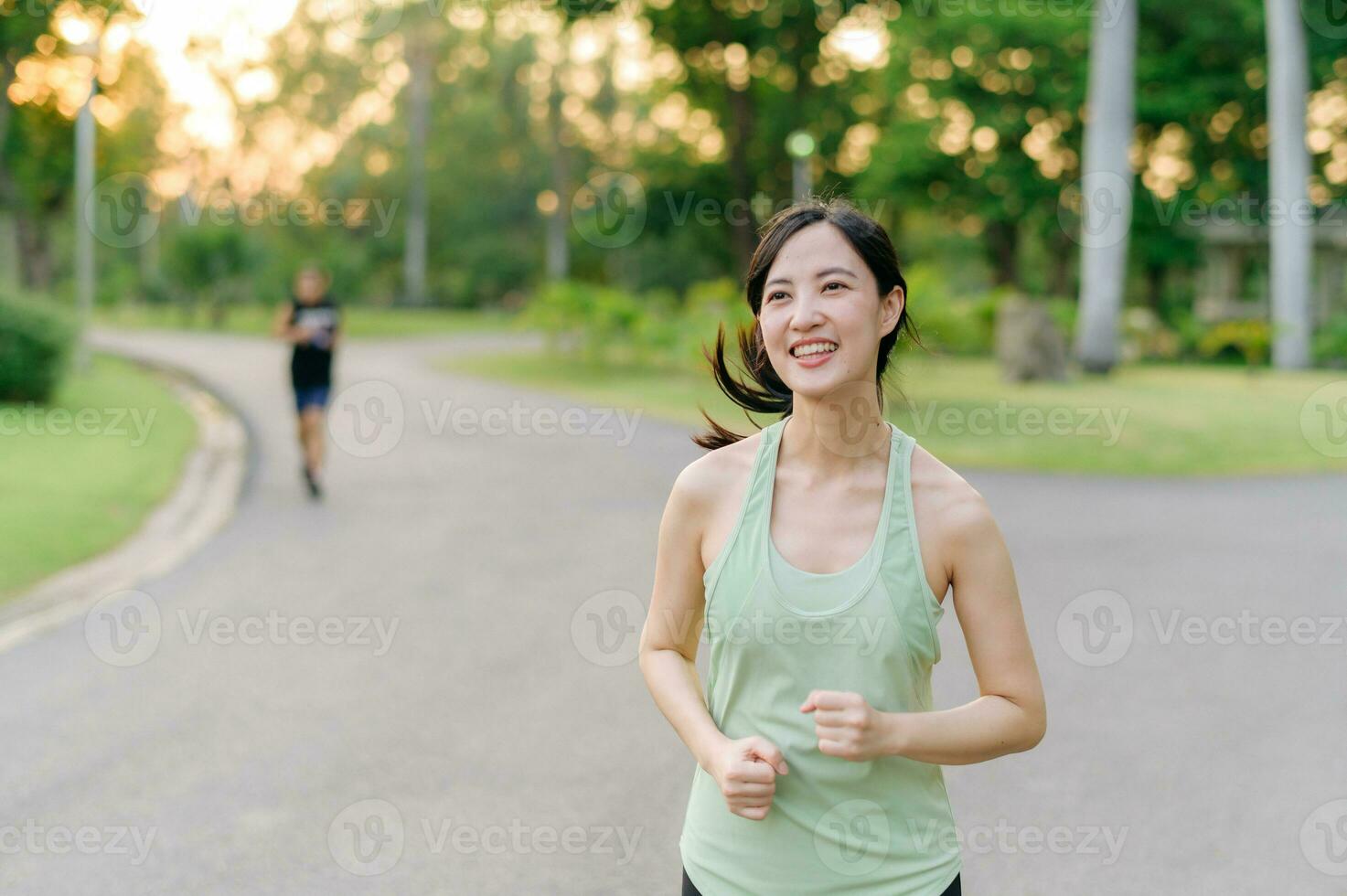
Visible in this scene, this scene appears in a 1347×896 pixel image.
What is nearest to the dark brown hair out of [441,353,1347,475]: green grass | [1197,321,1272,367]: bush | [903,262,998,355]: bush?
[441,353,1347,475]: green grass

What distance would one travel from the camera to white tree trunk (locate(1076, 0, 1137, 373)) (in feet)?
81.6

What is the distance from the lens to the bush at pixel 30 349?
18.4 m

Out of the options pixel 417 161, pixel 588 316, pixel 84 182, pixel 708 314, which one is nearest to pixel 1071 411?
pixel 708 314

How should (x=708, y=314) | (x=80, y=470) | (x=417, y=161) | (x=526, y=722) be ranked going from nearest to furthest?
(x=526, y=722)
(x=80, y=470)
(x=708, y=314)
(x=417, y=161)

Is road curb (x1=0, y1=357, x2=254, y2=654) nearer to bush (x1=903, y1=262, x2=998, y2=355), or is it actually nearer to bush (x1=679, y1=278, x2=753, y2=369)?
bush (x1=903, y1=262, x2=998, y2=355)

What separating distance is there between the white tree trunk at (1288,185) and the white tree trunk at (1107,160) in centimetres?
445

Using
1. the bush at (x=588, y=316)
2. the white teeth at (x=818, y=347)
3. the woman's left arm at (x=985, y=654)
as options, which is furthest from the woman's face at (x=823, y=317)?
the bush at (x=588, y=316)

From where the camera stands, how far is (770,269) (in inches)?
87.1

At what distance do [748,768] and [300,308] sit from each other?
1114 cm

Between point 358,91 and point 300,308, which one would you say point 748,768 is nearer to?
point 300,308

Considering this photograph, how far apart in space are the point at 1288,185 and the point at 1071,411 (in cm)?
1326

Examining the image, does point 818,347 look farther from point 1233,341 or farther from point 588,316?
point 1233,341

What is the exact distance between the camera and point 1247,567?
32.0 ft

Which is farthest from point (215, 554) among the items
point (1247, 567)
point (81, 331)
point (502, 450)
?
point (81, 331)
